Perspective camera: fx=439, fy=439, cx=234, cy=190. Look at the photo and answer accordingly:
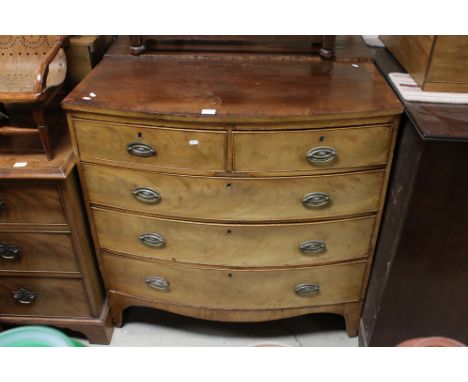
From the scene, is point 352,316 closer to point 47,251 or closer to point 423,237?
point 423,237

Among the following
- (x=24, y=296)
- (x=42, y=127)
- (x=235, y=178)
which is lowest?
(x=24, y=296)

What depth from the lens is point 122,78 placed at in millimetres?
1366

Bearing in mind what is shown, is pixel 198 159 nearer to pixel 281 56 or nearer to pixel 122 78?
pixel 122 78

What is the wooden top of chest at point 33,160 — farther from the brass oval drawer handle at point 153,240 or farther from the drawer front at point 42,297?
the drawer front at point 42,297

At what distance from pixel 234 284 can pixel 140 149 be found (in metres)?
0.59

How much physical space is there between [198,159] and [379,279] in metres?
0.73

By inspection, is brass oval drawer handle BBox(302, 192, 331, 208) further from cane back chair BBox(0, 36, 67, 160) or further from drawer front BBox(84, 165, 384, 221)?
cane back chair BBox(0, 36, 67, 160)

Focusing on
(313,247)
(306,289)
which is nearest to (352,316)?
(306,289)

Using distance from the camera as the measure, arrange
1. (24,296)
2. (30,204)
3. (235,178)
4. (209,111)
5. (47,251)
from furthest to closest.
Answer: (24,296)
(47,251)
(30,204)
(235,178)
(209,111)

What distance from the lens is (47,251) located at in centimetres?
150

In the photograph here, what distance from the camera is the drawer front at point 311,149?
121 cm

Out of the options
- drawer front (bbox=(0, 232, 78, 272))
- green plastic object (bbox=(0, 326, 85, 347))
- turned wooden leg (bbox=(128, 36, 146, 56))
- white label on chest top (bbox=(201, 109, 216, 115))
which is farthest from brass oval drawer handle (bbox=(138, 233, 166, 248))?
turned wooden leg (bbox=(128, 36, 146, 56))

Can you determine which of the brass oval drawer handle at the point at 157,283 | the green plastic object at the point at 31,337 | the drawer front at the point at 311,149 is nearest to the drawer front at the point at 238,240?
the brass oval drawer handle at the point at 157,283

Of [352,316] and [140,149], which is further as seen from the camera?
[352,316]
